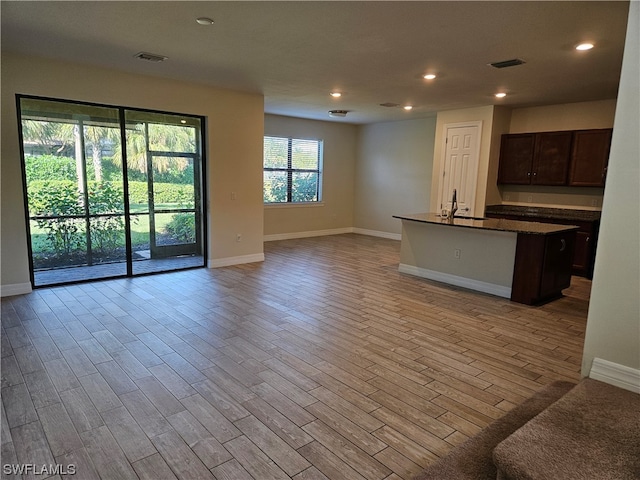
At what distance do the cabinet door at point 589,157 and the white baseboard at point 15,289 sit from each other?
7496 millimetres

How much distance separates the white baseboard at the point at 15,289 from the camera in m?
4.34

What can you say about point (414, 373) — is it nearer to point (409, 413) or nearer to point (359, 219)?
point (409, 413)

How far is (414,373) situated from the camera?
2869 millimetres

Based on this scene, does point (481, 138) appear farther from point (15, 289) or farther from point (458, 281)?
point (15, 289)

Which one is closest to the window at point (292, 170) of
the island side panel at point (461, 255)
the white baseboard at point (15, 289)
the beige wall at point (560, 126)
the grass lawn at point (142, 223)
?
the grass lawn at point (142, 223)

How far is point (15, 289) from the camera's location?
442 centimetres

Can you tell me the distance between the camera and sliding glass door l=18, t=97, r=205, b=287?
461cm

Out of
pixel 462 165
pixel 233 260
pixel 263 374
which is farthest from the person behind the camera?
pixel 462 165

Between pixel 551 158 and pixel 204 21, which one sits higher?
pixel 204 21

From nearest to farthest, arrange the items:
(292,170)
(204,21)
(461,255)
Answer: (204,21)
(461,255)
(292,170)

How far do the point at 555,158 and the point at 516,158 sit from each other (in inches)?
23.2

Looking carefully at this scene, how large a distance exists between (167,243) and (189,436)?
4.03 m

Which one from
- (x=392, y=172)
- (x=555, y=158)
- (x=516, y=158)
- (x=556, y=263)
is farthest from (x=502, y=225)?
(x=392, y=172)
